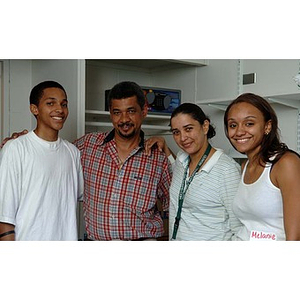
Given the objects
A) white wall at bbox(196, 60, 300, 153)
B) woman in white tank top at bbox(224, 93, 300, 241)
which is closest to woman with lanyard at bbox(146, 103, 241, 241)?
woman in white tank top at bbox(224, 93, 300, 241)

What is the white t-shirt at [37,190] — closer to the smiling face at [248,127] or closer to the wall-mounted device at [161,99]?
the smiling face at [248,127]

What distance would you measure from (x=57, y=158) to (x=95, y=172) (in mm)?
201

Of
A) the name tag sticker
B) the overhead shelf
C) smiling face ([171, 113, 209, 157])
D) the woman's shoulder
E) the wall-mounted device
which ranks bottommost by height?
the name tag sticker

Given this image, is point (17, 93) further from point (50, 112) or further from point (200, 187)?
point (200, 187)

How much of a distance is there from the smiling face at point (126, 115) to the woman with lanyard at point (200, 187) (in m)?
0.26

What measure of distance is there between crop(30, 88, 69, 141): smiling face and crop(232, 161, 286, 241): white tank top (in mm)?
845

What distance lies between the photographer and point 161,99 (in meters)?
3.04

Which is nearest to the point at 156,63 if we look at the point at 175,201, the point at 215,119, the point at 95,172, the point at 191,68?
the point at 191,68

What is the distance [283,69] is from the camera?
257 centimetres

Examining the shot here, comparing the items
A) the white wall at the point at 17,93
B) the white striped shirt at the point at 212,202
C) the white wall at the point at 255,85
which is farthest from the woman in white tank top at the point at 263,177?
the white wall at the point at 17,93

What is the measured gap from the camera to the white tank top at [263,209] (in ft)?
4.57

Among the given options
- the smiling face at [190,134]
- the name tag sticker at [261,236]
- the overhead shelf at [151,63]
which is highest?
the overhead shelf at [151,63]

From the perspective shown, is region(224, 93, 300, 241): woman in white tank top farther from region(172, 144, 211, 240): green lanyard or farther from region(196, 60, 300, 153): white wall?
region(196, 60, 300, 153): white wall

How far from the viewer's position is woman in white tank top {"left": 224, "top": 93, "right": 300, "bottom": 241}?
1334 mm
